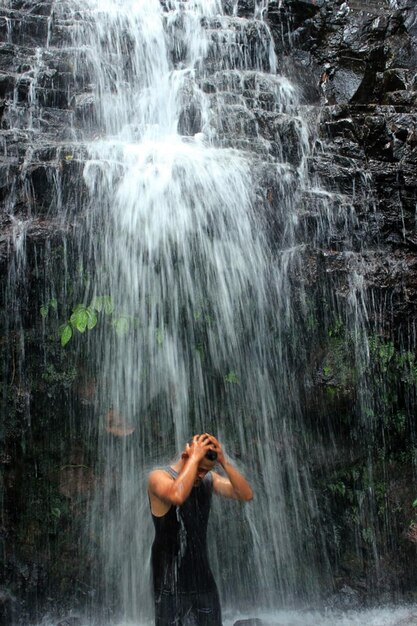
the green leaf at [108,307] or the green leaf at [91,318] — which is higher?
the green leaf at [108,307]

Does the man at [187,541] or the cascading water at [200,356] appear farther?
the cascading water at [200,356]

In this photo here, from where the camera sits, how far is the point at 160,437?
20.2 feet

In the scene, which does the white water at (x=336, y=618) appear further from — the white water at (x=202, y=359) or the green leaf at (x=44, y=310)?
the green leaf at (x=44, y=310)

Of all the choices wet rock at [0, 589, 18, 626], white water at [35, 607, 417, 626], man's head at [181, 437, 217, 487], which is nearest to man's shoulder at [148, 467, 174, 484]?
man's head at [181, 437, 217, 487]

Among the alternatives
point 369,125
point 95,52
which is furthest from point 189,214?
point 95,52

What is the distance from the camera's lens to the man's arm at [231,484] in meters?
4.23

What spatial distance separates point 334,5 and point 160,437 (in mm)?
8986

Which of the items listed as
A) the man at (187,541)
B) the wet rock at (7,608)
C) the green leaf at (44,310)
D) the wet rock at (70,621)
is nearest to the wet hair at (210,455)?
the man at (187,541)

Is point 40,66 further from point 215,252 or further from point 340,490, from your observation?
point 340,490

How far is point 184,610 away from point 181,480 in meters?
1.06

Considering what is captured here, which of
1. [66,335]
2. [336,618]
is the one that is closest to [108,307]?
[66,335]

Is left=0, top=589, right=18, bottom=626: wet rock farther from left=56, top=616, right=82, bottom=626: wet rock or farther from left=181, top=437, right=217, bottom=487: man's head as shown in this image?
left=181, top=437, right=217, bottom=487: man's head

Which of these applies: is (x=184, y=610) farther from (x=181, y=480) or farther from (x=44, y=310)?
(x=44, y=310)

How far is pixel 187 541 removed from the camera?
167 inches
